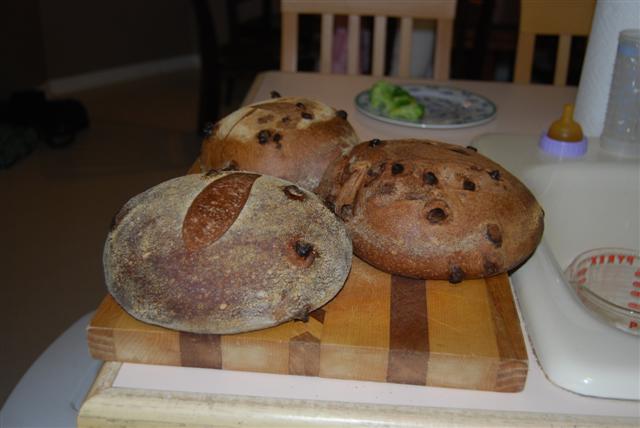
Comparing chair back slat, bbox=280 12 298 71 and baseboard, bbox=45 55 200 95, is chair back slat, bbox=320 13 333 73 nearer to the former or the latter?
chair back slat, bbox=280 12 298 71

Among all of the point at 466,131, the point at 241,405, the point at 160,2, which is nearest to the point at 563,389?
the point at 241,405

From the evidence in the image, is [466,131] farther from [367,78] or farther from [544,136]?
[367,78]

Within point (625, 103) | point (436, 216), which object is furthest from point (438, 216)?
point (625, 103)

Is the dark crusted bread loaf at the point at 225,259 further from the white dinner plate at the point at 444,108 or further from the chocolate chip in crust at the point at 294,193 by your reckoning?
the white dinner plate at the point at 444,108

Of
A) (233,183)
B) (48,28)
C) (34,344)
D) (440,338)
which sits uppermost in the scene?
(233,183)

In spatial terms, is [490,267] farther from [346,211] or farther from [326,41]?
[326,41]
